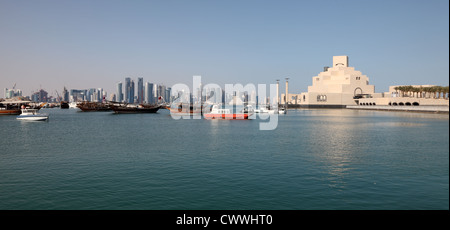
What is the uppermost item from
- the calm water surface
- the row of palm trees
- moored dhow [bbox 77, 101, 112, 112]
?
the row of palm trees

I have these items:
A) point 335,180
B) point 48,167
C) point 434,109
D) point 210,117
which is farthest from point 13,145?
point 434,109

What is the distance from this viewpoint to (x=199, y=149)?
3722 centimetres

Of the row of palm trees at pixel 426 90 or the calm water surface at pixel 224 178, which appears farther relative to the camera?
the row of palm trees at pixel 426 90

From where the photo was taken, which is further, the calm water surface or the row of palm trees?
the row of palm trees

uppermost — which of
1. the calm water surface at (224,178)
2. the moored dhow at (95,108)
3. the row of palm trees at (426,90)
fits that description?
the row of palm trees at (426,90)

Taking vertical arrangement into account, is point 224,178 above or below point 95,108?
below

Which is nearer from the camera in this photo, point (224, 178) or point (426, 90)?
point (224, 178)

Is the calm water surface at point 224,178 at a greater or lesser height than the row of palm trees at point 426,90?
lesser

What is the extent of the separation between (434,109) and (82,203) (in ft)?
451

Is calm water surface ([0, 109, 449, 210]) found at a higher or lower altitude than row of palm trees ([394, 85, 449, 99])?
lower

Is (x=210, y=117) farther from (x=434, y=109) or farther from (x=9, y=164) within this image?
(x=434, y=109)

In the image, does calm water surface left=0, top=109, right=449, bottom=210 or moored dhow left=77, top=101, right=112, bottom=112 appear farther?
moored dhow left=77, top=101, right=112, bottom=112

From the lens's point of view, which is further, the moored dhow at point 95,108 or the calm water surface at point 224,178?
the moored dhow at point 95,108

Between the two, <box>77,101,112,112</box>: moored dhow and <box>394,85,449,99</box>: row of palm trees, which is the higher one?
<box>394,85,449,99</box>: row of palm trees
